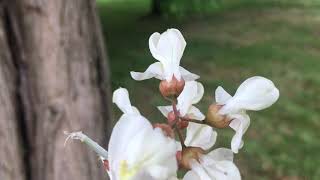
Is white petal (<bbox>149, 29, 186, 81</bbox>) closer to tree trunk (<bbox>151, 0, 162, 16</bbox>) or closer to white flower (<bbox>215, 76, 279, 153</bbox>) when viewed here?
white flower (<bbox>215, 76, 279, 153</bbox>)

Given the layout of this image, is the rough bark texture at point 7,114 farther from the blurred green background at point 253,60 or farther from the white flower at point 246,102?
the white flower at point 246,102

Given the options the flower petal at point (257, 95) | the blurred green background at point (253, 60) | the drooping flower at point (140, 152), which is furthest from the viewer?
the blurred green background at point (253, 60)

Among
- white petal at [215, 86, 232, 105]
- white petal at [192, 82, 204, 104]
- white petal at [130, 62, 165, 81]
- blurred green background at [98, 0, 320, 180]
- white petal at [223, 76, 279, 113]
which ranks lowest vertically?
blurred green background at [98, 0, 320, 180]

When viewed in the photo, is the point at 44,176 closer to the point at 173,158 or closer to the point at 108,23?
the point at 173,158

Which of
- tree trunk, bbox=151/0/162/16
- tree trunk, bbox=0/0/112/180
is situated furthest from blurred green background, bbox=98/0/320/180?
tree trunk, bbox=0/0/112/180

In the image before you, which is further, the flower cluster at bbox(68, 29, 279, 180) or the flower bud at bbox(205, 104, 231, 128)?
the flower bud at bbox(205, 104, 231, 128)

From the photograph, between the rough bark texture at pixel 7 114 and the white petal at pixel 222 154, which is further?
the rough bark texture at pixel 7 114

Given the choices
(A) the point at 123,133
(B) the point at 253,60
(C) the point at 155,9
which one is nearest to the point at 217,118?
(A) the point at 123,133

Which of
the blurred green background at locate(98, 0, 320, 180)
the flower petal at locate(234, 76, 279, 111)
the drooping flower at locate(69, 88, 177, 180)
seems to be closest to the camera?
the drooping flower at locate(69, 88, 177, 180)

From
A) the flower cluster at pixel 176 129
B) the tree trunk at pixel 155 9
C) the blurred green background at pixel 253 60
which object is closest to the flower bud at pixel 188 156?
the flower cluster at pixel 176 129
